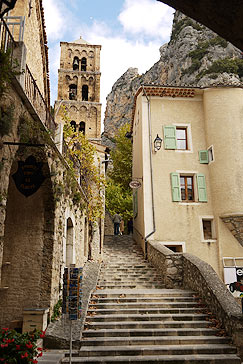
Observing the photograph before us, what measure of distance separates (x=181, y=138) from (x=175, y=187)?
2.71 meters

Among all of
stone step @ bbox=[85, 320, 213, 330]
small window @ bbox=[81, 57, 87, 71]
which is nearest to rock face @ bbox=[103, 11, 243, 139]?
small window @ bbox=[81, 57, 87, 71]

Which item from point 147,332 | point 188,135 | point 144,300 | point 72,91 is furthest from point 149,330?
point 72,91

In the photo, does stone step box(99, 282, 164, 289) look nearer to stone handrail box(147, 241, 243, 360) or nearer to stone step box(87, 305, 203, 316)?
stone handrail box(147, 241, 243, 360)

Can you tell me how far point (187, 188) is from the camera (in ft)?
46.4

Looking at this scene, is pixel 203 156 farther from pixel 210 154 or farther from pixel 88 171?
pixel 88 171

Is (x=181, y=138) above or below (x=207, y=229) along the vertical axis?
above

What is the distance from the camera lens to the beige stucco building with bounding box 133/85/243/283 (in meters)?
13.1

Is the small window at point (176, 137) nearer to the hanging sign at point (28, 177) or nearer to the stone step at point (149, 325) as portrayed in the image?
the stone step at point (149, 325)

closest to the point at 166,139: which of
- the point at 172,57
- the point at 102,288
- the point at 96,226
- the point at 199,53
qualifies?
the point at 96,226

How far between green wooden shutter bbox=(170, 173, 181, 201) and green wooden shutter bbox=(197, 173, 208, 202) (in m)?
0.96

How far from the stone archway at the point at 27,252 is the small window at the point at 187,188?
27.3ft

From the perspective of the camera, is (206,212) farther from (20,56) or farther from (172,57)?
(172,57)

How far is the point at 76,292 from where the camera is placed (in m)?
5.59

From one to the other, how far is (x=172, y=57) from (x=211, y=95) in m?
28.4
